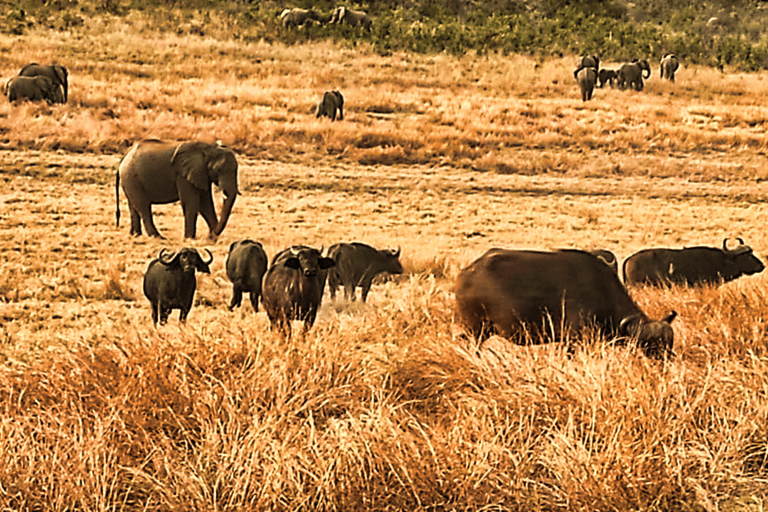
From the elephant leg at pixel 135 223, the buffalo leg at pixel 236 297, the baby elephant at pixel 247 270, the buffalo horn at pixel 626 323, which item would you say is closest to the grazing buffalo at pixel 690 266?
the buffalo horn at pixel 626 323

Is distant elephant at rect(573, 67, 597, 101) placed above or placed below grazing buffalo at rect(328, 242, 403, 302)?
above

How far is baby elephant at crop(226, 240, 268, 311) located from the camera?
7.14 m

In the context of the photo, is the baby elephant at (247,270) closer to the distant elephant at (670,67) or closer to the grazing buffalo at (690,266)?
the grazing buffalo at (690,266)

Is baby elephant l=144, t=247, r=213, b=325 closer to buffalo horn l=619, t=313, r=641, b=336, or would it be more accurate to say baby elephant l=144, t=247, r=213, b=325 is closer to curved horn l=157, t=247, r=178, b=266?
curved horn l=157, t=247, r=178, b=266

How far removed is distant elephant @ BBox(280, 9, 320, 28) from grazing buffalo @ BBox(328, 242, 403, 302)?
34.2m

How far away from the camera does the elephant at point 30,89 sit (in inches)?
821

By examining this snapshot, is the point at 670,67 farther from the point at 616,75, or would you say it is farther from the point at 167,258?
the point at 167,258

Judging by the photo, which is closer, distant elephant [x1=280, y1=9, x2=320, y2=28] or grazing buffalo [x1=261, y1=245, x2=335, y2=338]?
grazing buffalo [x1=261, y1=245, x2=335, y2=338]

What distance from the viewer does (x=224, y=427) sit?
4.07 m

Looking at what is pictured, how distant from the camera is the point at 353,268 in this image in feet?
25.5

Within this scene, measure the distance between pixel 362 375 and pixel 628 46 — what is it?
39.6 m

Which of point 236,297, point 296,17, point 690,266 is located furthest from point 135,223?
point 296,17

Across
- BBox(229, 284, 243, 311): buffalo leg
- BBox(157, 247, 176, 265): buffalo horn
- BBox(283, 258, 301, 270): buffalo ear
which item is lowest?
BBox(229, 284, 243, 311): buffalo leg

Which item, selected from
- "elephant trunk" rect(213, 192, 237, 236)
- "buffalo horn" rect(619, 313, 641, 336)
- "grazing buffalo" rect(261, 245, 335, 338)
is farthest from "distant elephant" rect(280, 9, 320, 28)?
"buffalo horn" rect(619, 313, 641, 336)
